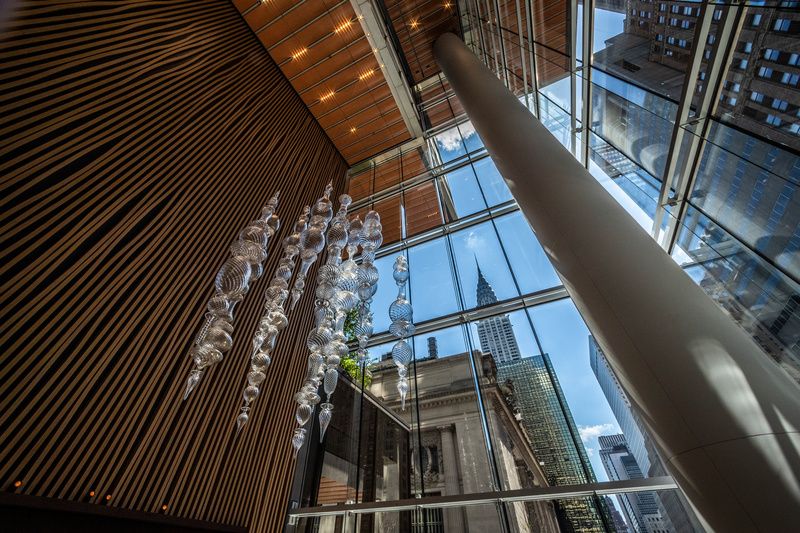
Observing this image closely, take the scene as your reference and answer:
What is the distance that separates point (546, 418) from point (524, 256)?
9.44 feet

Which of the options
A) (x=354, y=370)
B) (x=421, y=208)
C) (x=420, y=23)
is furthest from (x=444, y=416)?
(x=420, y=23)

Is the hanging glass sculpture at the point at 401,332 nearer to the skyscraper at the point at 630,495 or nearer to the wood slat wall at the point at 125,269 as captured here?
the skyscraper at the point at 630,495

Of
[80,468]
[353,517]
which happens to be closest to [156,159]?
[80,468]

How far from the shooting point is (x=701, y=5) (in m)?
2.35

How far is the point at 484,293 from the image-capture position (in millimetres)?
6121

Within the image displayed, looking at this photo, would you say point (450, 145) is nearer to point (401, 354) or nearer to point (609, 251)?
point (401, 354)

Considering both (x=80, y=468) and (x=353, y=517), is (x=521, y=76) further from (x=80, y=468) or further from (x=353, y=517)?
(x=80, y=468)

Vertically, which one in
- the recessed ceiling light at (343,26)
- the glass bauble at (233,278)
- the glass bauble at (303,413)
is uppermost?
the recessed ceiling light at (343,26)

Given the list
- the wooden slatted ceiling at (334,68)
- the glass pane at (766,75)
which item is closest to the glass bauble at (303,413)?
the glass pane at (766,75)

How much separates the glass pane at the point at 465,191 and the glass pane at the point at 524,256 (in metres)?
0.79

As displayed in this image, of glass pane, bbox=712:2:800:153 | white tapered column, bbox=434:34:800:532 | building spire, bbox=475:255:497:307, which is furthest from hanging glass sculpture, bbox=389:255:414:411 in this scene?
glass pane, bbox=712:2:800:153

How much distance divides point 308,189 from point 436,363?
17.0 ft

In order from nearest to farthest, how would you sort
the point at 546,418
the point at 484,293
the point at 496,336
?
1. the point at 546,418
2. the point at 496,336
3. the point at 484,293

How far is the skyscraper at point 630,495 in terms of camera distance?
3.14 m
